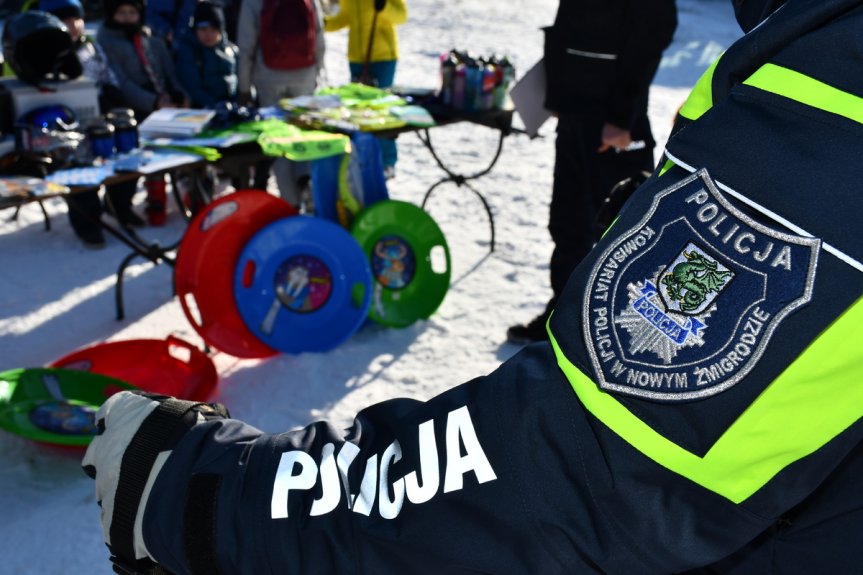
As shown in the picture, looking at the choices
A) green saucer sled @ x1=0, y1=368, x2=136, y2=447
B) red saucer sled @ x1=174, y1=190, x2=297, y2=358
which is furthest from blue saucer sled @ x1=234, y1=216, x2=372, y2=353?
green saucer sled @ x1=0, y1=368, x2=136, y2=447

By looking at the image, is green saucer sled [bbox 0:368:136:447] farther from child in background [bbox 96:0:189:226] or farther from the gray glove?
child in background [bbox 96:0:189:226]

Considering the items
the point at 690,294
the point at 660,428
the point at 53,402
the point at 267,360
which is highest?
the point at 690,294

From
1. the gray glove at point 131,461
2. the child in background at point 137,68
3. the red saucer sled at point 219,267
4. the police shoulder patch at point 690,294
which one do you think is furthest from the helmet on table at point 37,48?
the police shoulder patch at point 690,294

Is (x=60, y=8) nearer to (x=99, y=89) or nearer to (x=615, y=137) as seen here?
(x=99, y=89)

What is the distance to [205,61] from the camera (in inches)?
197

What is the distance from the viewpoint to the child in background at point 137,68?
472 centimetres

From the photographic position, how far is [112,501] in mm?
838

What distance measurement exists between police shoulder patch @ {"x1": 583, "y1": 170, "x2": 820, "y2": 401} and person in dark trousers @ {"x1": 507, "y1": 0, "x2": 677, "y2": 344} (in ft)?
8.48

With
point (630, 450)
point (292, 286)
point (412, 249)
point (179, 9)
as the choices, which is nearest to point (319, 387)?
point (292, 286)

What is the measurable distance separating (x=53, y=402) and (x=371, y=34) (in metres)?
3.50

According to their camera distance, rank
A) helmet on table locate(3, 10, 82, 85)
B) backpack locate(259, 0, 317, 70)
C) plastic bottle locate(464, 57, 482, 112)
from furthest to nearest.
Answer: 1. backpack locate(259, 0, 317, 70)
2. plastic bottle locate(464, 57, 482, 112)
3. helmet on table locate(3, 10, 82, 85)

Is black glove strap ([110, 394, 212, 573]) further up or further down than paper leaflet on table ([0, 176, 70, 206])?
further up

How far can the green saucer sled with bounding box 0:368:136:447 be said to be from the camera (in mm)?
2639

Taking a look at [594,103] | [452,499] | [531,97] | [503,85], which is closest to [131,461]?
[452,499]
